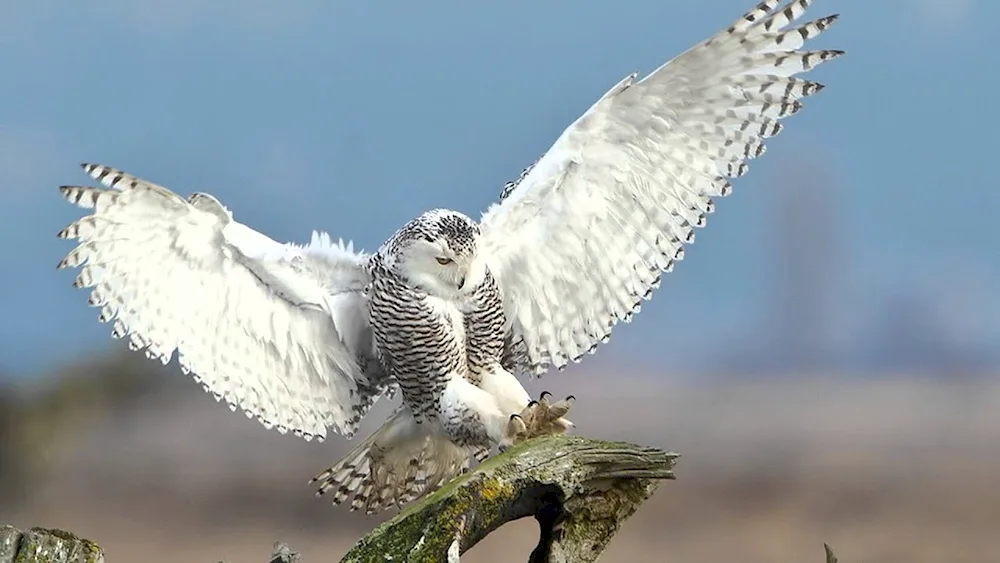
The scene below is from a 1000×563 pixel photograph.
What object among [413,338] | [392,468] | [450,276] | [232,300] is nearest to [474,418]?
[413,338]

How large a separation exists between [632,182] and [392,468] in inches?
42.5

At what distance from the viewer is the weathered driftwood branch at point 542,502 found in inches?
88.4

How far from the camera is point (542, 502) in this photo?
2432 millimetres

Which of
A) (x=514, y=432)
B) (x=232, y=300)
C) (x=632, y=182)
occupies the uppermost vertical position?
(x=632, y=182)

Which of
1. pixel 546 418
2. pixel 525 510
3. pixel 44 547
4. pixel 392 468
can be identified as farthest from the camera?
pixel 392 468

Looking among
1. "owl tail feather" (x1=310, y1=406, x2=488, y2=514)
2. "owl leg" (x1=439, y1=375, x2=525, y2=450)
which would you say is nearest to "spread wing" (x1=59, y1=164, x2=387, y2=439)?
"owl tail feather" (x1=310, y1=406, x2=488, y2=514)

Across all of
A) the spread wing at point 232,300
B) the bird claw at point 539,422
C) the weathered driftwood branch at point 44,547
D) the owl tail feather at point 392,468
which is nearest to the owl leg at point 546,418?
the bird claw at point 539,422

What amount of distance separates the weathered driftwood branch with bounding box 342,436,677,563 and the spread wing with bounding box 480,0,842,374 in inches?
32.2

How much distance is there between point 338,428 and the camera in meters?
3.28

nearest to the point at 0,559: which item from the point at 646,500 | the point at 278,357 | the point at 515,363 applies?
the point at 278,357

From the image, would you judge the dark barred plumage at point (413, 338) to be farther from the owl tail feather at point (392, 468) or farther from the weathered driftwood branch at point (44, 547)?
the weathered driftwood branch at point (44, 547)

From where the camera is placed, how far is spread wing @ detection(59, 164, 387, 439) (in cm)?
282

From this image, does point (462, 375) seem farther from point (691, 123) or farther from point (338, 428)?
point (691, 123)

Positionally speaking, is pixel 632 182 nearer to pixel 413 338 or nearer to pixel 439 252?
pixel 439 252
